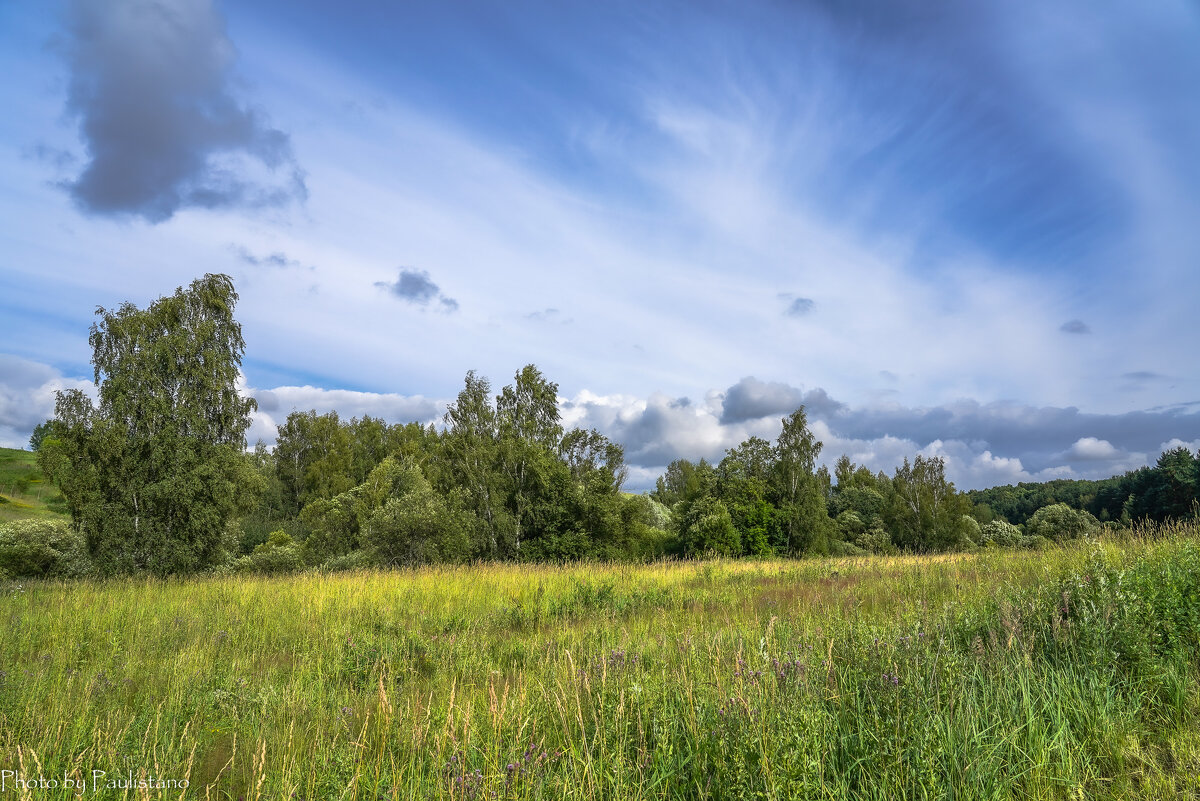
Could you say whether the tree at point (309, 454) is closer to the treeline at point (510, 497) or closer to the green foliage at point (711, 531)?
the treeline at point (510, 497)

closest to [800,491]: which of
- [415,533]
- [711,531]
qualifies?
[711,531]

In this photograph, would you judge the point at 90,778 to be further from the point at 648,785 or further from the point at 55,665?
the point at 55,665

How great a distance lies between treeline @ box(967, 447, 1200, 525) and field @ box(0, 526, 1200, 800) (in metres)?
12.9

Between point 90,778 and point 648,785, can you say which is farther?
point 90,778

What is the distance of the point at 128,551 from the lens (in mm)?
16969

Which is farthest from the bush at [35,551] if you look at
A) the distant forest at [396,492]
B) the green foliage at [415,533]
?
the green foliage at [415,533]

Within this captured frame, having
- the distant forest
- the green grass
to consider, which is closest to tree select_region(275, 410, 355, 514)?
the distant forest

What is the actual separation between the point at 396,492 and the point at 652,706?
39532 millimetres

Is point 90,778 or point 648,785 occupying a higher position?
point 648,785

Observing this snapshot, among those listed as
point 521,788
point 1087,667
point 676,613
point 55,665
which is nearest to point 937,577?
point 676,613

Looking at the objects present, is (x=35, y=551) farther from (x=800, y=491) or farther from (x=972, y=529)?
(x=972, y=529)

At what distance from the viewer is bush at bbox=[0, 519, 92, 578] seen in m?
20.2

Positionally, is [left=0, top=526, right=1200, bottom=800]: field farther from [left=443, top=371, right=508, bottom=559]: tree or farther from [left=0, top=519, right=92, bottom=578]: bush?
[left=443, top=371, right=508, bottom=559]: tree

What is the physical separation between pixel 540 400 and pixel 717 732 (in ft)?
110
